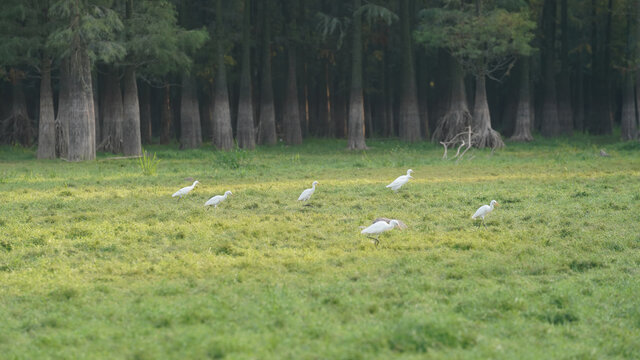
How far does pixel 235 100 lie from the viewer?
→ 50.9 metres

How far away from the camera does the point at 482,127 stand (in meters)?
36.3

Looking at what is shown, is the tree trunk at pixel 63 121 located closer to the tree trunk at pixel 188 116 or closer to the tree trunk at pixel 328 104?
the tree trunk at pixel 188 116

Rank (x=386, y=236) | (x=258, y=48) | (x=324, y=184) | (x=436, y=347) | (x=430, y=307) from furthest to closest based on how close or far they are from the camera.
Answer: (x=258, y=48)
(x=324, y=184)
(x=386, y=236)
(x=430, y=307)
(x=436, y=347)

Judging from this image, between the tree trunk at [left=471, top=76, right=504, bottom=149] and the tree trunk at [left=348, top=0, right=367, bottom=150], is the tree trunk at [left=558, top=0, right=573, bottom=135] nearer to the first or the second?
the tree trunk at [left=471, top=76, right=504, bottom=149]

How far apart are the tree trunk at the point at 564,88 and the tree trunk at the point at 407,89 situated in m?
10.5

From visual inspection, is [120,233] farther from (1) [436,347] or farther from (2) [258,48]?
(2) [258,48]

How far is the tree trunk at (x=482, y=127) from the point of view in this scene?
35.6 m

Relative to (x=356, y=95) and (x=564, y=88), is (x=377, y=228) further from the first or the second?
A: (x=564, y=88)

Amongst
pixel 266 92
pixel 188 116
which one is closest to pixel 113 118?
pixel 188 116

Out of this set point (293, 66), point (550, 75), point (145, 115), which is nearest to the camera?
point (293, 66)

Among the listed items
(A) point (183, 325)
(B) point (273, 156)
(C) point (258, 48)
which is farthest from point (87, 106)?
(A) point (183, 325)

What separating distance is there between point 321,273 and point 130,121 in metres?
24.2

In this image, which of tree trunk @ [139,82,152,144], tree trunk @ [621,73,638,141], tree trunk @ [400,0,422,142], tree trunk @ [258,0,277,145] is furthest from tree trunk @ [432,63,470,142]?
tree trunk @ [139,82,152,144]

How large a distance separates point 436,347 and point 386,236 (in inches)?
201
